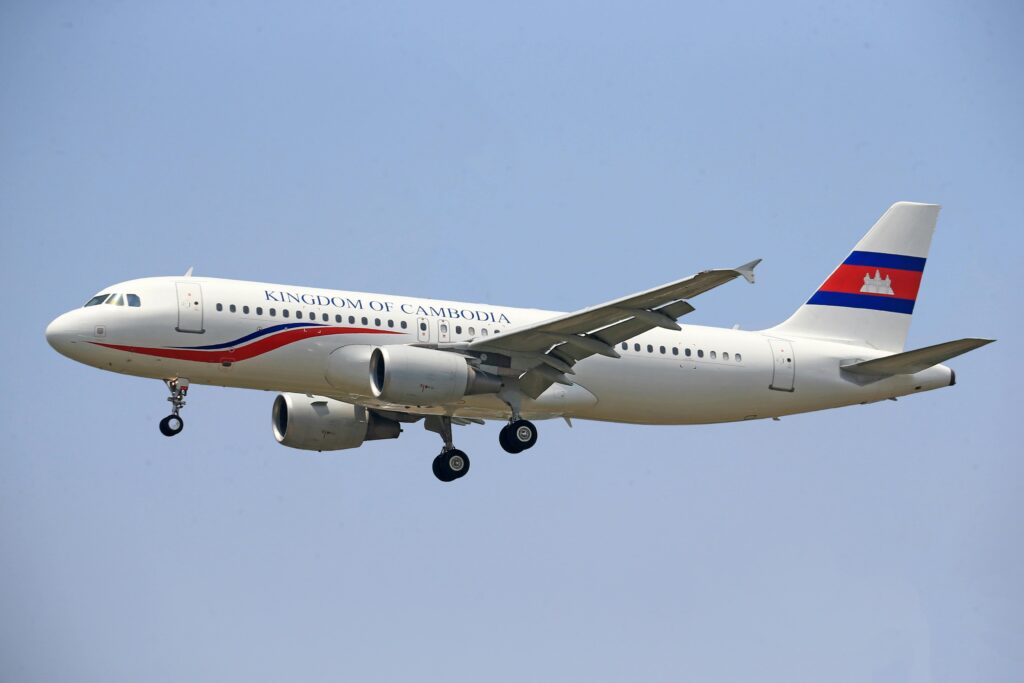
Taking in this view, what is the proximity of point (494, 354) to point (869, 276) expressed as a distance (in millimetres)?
13125

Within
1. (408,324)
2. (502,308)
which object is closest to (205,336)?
(408,324)

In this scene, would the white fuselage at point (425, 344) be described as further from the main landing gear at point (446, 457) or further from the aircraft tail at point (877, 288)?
the main landing gear at point (446, 457)

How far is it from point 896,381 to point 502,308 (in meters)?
11.2

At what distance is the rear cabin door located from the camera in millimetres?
41094

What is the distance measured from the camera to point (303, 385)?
37.1m

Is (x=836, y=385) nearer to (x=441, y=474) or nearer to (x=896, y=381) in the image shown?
(x=896, y=381)

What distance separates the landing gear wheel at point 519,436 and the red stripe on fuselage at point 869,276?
10820mm

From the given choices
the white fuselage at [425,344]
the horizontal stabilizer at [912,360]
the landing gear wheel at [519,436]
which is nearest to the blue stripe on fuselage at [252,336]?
the white fuselage at [425,344]

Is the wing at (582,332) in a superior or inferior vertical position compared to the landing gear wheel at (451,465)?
superior

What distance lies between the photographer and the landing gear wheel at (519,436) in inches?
1517

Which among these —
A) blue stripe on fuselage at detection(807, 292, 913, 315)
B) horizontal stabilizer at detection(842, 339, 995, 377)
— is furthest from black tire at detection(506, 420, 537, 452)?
blue stripe on fuselage at detection(807, 292, 913, 315)

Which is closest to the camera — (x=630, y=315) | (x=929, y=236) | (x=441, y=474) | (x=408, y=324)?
(x=630, y=315)

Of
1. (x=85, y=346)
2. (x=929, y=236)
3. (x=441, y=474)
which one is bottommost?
(x=441, y=474)

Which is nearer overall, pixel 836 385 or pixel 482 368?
pixel 482 368
